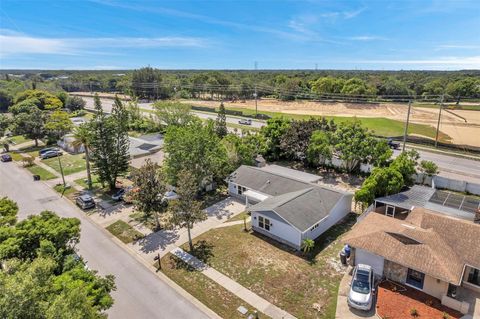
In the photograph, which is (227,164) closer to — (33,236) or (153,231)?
(153,231)

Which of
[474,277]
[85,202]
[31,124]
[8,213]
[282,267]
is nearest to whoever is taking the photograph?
[474,277]

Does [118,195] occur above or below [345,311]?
above

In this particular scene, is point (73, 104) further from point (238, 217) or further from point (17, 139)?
point (238, 217)

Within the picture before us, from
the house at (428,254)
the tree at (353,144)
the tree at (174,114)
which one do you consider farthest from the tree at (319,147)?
the tree at (174,114)

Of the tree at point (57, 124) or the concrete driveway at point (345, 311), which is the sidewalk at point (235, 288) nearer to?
the concrete driveway at point (345, 311)

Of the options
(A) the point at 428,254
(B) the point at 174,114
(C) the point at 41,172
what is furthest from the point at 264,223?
(B) the point at 174,114

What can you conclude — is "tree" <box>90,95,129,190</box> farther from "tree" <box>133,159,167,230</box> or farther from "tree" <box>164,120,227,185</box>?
"tree" <box>133,159,167,230</box>
